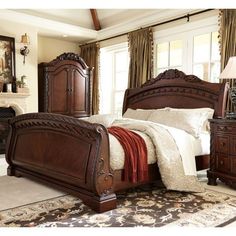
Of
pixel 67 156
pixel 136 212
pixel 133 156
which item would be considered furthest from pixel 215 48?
pixel 136 212

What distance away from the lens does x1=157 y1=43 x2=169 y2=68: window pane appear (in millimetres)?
5801

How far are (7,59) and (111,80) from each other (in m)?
2.50

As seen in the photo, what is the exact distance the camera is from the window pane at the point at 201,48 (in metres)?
5.15

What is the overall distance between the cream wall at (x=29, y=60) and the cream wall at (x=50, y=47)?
0.61 m

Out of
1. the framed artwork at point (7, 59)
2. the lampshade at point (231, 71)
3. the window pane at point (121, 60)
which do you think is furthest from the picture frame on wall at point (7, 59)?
the lampshade at point (231, 71)

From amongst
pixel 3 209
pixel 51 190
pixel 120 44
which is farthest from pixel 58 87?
pixel 3 209

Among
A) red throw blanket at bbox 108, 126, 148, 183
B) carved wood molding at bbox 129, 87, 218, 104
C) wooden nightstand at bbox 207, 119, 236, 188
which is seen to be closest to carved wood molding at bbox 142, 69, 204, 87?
carved wood molding at bbox 129, 87, 218, 104

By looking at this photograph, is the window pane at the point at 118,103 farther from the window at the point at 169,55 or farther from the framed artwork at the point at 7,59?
the framed artwork at the point at 7,59

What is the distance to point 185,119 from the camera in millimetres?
3762

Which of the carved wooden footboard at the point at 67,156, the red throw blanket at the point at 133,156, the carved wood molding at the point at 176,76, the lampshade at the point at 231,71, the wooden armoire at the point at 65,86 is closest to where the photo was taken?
the carved wooden footboard at the point at 67,156

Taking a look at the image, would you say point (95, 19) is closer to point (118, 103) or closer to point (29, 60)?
point (29, 60)

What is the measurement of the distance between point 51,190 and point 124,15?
4.73 m

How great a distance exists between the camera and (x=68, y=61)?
6590mm
